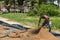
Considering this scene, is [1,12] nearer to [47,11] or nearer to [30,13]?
[30,13]

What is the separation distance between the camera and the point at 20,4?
29.7 metres

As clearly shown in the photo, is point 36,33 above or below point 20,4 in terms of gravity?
above

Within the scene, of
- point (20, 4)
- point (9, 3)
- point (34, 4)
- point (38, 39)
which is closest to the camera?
point (38, 39)

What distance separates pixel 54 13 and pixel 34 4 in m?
2.64

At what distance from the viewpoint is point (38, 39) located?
1079cm

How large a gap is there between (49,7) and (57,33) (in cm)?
964

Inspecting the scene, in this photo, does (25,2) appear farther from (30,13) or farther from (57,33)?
(57,33)

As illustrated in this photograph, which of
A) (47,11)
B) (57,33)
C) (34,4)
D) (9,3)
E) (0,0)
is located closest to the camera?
(57,33)

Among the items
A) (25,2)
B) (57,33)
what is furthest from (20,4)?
(57,33)

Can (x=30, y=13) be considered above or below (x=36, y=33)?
below

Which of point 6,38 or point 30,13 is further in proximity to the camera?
point 30,13

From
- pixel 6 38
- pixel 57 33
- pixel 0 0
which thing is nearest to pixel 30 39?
pixel 6 38

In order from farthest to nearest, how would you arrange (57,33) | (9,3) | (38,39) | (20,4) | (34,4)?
(20,4), (9,3), (34,4), (57,33), (38,39)

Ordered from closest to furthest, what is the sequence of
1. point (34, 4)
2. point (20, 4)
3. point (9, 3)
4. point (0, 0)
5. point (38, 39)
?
1. point (38, 39)
2. point (34, 4)
3. point (9, 3)
4. point (20, 4)
5. point (0, 0)
